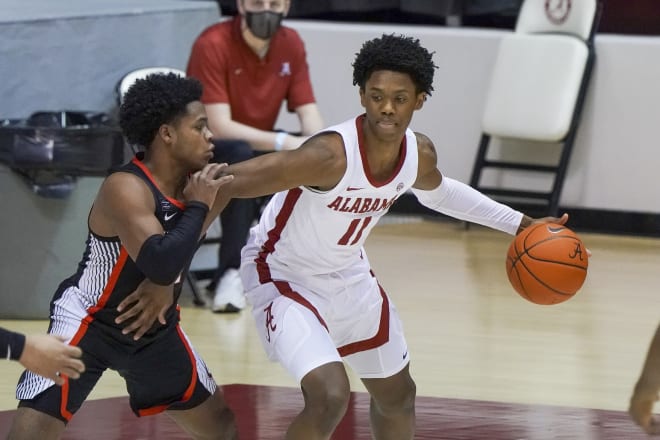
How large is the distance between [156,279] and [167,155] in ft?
1.45

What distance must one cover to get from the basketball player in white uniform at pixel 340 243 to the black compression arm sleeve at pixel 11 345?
91 centimetres

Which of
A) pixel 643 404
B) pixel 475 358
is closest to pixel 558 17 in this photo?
pixel 475 358

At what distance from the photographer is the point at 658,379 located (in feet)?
11.8

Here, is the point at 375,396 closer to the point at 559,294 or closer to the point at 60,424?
the point at 559,294

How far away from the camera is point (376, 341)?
450 centimetres

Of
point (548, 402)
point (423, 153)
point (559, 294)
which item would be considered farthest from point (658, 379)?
point (548, 402)

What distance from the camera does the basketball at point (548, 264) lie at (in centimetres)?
453

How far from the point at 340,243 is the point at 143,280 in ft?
2.22

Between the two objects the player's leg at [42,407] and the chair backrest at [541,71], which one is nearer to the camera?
the player's leg at [42,407]

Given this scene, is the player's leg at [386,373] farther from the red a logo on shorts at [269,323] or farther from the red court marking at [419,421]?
the red court marking at [419,421]

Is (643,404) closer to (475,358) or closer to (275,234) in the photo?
(275,234)

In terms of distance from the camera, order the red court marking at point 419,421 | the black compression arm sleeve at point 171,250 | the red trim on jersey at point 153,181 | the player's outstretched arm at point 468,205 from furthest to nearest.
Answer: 1. the red court marking at point 419,421
2. the player's outstretched arm at point 468,205
3. the red trim on jersey at point 153,181
4. the black compression arm sleeve at point 171,250

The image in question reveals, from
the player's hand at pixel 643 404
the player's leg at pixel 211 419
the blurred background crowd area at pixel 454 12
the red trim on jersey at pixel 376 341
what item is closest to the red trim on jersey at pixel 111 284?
the player's leg at pixel 211 419

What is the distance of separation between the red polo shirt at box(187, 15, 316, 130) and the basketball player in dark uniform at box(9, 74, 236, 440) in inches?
127
